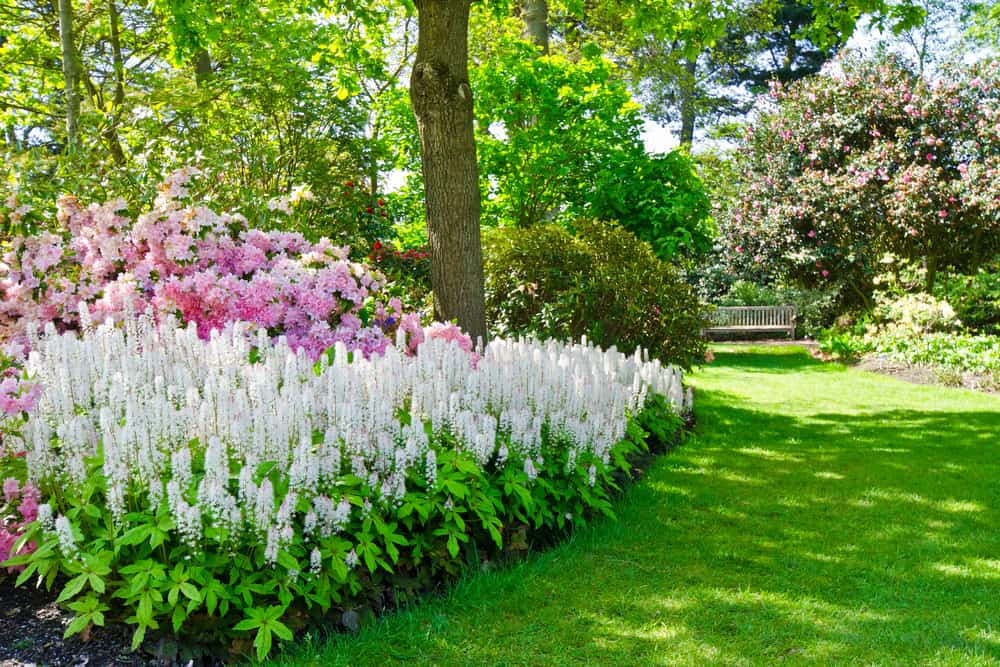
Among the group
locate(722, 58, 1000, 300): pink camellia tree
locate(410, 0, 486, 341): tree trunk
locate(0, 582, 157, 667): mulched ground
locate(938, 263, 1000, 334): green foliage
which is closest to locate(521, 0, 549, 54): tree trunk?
locate(722, 58, 1000, 300): pink camellia tree

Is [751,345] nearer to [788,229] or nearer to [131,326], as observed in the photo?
[788,229]

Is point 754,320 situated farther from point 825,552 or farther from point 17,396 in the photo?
point 17,396

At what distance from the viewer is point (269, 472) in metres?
3.20

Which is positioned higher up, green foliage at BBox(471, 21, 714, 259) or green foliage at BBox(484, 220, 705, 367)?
green foliage at BBox(471, 21, 714, 259)

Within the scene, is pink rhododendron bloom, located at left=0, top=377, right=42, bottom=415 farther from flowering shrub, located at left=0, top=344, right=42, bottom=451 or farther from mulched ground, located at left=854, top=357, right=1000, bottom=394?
mulched ground, located at left=854, top=357, right=1000, bottom=394

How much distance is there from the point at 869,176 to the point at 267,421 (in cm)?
1508

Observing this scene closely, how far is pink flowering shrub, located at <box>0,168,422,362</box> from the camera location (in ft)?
17.1

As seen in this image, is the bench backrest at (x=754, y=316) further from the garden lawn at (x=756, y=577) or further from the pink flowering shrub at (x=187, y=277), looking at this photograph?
the pink flowering shrub at (x=187, y=277)

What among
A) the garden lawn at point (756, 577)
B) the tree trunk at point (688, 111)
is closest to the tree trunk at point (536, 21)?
the garden lawn at point (756, 577)

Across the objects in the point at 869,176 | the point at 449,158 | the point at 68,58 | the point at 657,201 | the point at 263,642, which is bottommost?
the point at 263,642

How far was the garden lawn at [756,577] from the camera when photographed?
10.8 feet

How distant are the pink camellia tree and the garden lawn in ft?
30.5

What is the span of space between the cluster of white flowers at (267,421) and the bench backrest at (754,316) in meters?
16.4

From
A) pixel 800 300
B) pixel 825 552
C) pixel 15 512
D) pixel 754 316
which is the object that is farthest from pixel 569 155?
pixel 754 316
